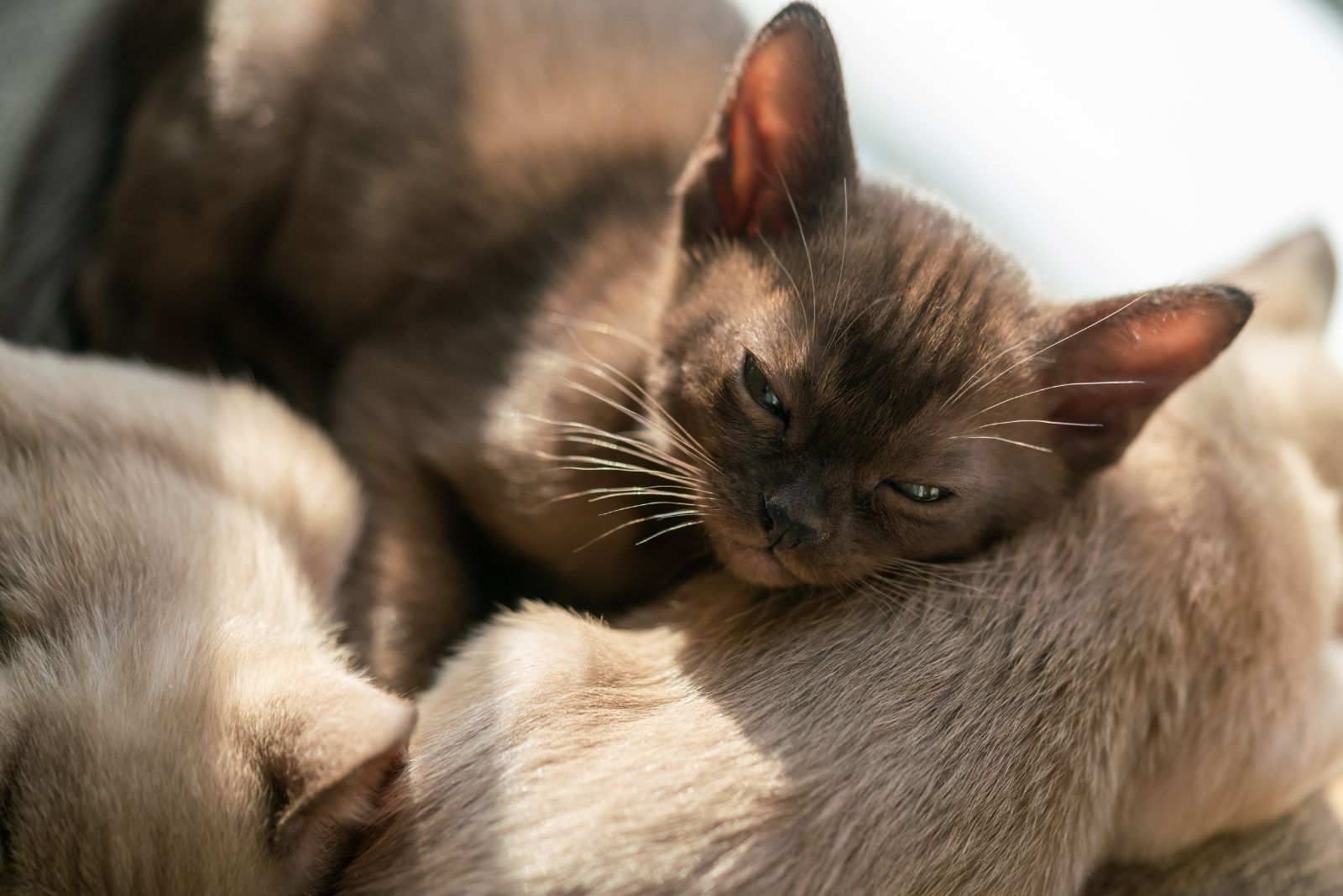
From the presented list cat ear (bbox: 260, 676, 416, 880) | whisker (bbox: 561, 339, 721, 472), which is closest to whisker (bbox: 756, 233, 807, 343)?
whisker (bbox: 561, 339, 721, 472)

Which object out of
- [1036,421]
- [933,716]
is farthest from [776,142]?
[933,716]

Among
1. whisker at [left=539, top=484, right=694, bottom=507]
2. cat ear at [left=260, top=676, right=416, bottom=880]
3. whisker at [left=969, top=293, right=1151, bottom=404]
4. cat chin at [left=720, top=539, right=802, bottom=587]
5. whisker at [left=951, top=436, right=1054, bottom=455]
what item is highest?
whisker at [left=969, top=293, right=1151, bottom=404]

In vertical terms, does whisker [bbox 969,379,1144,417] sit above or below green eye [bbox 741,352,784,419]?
above

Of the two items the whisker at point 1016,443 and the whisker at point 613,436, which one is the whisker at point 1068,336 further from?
the whisker at point 613,436

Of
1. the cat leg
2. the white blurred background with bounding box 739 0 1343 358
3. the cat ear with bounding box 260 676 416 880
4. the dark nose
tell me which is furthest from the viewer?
the white blurred background with bounding box 739 0 1343 358

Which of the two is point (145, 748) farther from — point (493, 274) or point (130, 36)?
point (130, 36)

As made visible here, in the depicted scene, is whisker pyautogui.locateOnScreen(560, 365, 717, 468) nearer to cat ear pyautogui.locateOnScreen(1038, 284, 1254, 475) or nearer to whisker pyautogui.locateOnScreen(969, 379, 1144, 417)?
whisker pyautogui.locateOnScreen(969, 379, 1144, 417)

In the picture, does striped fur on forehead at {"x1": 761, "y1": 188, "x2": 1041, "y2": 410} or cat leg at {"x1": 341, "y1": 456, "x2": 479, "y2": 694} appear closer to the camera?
striped fur on forehead at {"x1": 761, "y1": 188, "x2": 1041, "y2": 410}
